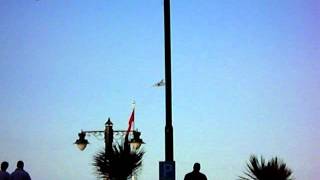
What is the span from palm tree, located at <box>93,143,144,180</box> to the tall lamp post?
880cm

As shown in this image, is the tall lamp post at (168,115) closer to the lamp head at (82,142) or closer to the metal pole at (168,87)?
the metal pole at (168,87)

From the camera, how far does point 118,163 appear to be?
2164 cm

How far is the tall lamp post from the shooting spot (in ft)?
41.2

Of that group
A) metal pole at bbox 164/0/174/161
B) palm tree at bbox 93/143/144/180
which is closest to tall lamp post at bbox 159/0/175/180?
metal pole at bbox 164/0/174/161

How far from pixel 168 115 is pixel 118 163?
888cm

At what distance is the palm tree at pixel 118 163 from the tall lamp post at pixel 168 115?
880cm

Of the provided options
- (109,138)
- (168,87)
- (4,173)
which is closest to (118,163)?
(109,138)

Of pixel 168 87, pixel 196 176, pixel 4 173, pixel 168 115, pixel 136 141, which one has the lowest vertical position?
pixel 196 176

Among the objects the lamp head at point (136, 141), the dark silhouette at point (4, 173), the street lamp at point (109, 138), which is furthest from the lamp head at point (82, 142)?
the dark silhouette at point (4, 173)

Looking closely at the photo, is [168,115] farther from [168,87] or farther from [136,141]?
[136,141]

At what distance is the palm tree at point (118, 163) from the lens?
21.7 meters

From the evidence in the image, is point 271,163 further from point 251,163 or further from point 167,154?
point 167,154

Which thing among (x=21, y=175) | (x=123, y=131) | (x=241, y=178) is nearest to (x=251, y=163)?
(x=241, y=178)

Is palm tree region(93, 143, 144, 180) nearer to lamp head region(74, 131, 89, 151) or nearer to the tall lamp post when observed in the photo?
lamp head region(74, 131, 89, 151)
